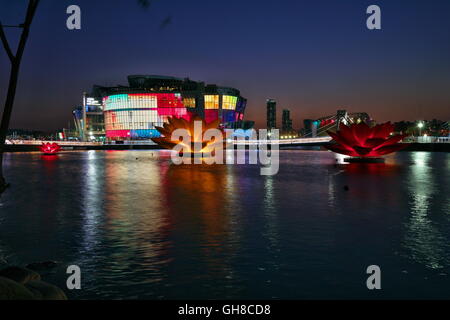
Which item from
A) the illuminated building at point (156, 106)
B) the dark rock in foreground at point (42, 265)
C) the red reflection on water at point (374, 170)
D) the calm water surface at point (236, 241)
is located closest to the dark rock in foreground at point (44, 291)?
the calm water surface at point (236, 241)

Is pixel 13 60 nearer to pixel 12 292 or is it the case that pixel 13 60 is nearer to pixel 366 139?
pixel 12 292

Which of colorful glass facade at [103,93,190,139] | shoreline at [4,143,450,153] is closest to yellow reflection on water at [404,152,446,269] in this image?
A: shoreline at [4,143,450,153]

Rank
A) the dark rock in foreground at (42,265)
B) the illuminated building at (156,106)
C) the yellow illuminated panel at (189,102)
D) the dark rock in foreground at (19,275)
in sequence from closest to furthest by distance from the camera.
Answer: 1. the dark rock in foreground at (19,275)
2. the dark rock in foreground at (42,265)
3. the illuminated building at (156,106)
4. the yellow illuminated panel at (189,102)

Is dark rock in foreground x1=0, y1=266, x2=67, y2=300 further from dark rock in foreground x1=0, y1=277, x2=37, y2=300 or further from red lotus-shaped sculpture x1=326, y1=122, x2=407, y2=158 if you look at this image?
red lotus-shaped sculpture x1=326, y1=122, x2=407, y2=158

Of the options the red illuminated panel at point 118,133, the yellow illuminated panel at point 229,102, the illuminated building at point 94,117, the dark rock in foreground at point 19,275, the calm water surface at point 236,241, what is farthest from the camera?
the illuminated building at point 94,117

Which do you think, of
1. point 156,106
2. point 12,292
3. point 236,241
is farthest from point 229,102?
point 12,292

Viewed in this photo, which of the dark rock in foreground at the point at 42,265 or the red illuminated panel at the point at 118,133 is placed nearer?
the dark rock in foreground at the point at 42,265

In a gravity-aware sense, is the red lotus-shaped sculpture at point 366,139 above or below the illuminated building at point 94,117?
below

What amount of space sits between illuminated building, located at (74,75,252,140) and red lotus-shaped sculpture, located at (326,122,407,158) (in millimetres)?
113420

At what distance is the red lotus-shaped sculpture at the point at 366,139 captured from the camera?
120 feet

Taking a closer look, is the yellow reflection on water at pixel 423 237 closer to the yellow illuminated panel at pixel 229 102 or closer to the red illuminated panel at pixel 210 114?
the red illuminated panel at pixel 210 114

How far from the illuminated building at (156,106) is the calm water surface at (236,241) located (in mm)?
133742

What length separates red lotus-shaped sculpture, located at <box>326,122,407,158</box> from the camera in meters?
36.7
